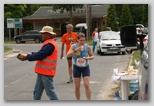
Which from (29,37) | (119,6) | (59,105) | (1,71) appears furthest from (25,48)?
(119,6)

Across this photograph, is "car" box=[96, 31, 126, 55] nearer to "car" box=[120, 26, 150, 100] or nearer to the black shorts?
the black shorts

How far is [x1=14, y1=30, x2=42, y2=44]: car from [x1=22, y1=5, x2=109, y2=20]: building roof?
0.65 feet

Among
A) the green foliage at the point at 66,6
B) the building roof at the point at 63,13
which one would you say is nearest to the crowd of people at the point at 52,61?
the building roof at the point at 63,13

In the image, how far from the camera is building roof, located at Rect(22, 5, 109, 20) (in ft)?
18.1

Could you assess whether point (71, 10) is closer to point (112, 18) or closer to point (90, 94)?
point (112, 18)

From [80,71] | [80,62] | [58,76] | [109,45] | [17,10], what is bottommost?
[58,76]

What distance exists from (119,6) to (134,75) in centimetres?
87

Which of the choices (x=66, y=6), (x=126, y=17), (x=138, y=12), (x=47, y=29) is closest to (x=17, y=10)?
(x=47, y=29)

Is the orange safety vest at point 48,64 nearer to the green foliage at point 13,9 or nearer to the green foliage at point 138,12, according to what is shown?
the green foliage at point 13,9

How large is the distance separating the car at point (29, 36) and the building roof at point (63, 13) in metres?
0.20

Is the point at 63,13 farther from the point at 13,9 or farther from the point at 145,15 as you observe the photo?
the point at 145,15

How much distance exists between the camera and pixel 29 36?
583cm

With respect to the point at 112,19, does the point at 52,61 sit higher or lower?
lower

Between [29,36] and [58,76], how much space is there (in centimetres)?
75
